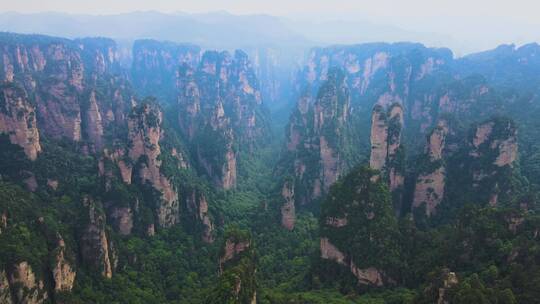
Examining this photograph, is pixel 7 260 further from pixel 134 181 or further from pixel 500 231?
pixel 500 231

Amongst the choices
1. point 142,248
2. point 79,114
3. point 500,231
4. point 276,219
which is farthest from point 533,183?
point 79,114

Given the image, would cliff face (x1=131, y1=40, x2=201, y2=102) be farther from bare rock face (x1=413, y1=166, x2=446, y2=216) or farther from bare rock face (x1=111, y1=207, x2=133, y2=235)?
bare rock face (x1=413, y1=166, x2=446, y2=216)

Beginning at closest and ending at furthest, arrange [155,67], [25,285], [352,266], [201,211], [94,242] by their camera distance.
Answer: [25,285]
[94,242]
[352,266]
[201,211]
[155,67]

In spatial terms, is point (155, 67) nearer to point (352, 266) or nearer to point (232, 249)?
point (232, 249)

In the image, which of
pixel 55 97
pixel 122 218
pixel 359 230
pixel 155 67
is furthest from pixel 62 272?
pixel 155 67

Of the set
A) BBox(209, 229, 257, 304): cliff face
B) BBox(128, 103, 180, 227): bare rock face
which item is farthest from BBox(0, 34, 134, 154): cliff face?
BBox(209, 229, 257, 304): cliff face

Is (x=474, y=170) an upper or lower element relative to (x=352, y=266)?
upper

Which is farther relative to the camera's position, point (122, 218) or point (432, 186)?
point (432, 186)
